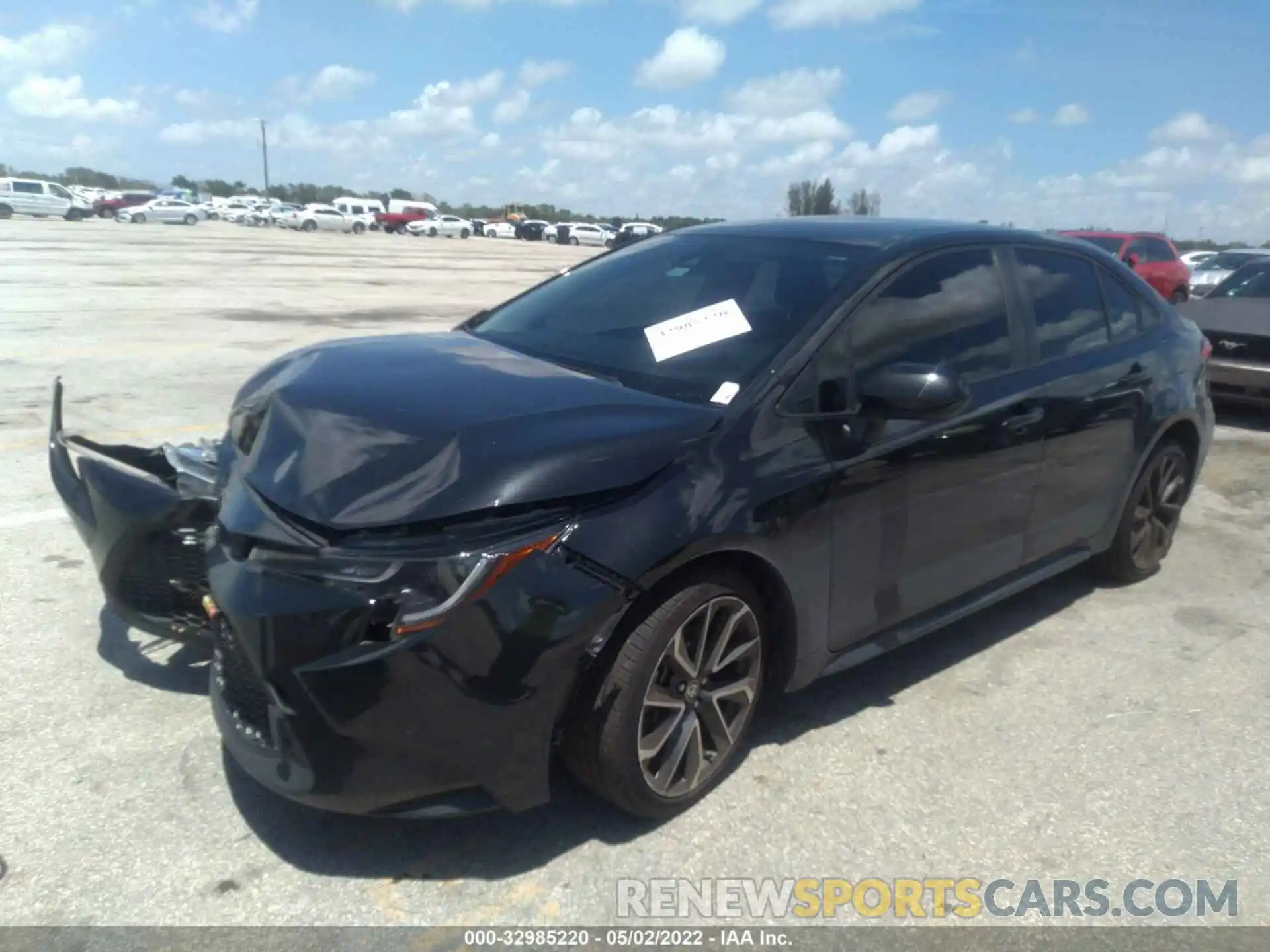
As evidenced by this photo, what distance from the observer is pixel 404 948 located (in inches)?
99.0

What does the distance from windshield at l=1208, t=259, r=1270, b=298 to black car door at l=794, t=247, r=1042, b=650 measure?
768cm

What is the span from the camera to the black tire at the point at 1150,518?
5027 mm

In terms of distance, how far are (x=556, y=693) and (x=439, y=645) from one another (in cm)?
35

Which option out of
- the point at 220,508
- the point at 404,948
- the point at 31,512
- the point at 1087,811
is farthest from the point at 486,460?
the point at 31,512

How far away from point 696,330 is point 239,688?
73.2 inches

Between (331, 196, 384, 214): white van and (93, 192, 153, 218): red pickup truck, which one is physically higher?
(331, 196, 384, 214): white van

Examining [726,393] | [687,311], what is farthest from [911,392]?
[687,311]

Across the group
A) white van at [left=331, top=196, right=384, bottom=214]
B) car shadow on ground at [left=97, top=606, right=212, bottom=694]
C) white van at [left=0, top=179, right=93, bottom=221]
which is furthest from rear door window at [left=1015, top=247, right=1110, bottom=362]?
white van at [left=331, top=196, right=384, bottom=214]

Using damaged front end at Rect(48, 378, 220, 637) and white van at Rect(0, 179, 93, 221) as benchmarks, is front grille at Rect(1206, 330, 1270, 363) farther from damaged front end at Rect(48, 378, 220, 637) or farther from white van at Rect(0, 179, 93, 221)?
white van at Rect(0, 179, 93, 221)

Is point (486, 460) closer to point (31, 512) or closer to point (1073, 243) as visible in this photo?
point (1073, 243)

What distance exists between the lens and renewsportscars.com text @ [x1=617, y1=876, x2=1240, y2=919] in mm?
2756

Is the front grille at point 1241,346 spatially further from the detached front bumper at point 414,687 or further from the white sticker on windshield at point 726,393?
the detached front bumper at point 414,687

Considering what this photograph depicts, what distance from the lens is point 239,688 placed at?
112 inches

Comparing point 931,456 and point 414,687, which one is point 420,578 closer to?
point 414,687
